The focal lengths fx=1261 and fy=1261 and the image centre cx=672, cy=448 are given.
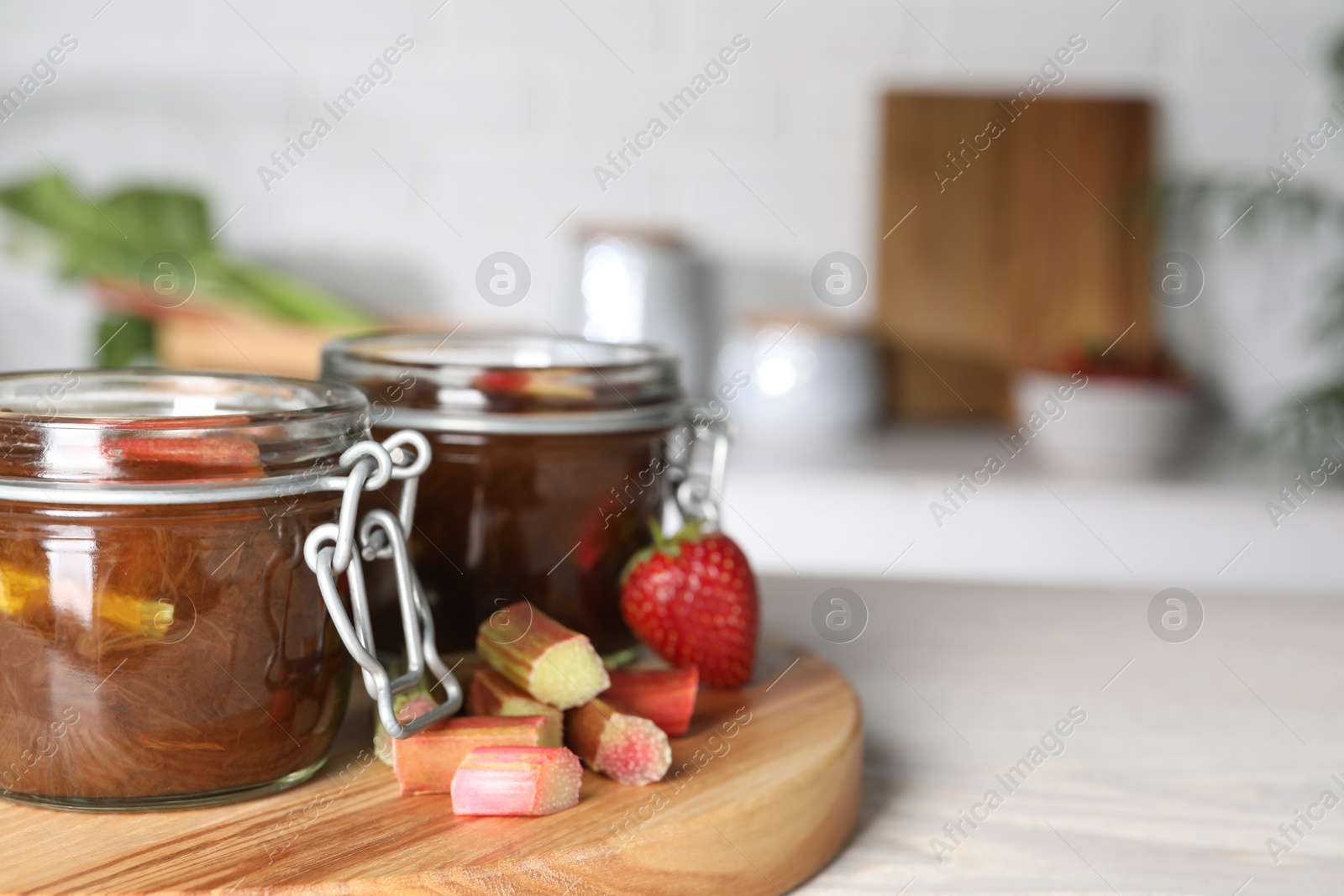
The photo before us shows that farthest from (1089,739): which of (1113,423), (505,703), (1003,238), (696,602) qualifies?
(1003,238)

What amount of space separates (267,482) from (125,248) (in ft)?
5.19

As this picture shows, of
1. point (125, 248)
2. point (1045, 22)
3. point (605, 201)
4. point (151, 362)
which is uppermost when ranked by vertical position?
point (1045, 22)

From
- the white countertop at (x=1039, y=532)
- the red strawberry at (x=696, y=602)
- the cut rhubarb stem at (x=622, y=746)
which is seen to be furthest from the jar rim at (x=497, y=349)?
the white countertop at (x=1039, y=532)

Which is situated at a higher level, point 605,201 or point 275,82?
point 275,82

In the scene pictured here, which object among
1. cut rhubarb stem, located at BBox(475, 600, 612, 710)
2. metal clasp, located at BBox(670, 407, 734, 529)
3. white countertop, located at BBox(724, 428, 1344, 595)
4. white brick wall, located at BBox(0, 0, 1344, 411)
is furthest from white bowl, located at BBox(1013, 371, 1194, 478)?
cut rhubarb stem, located at BBox(475, 600, 612, 710)

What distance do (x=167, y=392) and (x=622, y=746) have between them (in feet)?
0.95

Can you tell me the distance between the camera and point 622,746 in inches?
22.1

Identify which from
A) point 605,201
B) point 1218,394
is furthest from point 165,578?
point 1218,394

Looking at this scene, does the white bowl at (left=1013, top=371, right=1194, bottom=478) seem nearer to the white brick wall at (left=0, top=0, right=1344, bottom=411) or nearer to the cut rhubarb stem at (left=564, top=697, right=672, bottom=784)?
the white brick wall at (left=0, top=0, right=1344, bottom=411)

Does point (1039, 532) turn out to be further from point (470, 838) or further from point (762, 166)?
point (470, 838)

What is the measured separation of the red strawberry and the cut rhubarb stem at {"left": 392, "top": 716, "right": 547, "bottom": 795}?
0.47ft

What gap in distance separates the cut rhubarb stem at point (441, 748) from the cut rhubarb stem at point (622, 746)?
1.3 inches

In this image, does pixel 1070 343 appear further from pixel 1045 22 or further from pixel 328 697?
pixel 328 697

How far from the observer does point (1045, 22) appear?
2045mm
